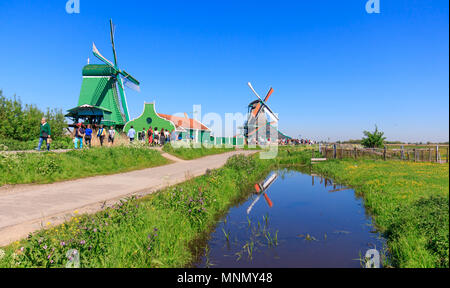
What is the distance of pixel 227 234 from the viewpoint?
603cm

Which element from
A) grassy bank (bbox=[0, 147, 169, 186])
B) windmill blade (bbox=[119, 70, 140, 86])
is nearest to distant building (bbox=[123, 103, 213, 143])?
windmill blade (bbox=[119, 70, 140, 86])

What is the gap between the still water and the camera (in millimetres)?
4750

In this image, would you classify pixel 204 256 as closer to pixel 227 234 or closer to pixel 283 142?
pixel 227 234

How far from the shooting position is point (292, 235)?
5.96 metres

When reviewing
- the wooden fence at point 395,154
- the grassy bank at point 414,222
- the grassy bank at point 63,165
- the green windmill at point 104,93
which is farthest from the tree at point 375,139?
the green windmill at point 104,93

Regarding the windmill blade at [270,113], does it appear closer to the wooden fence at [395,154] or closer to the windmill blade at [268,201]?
the wooden fence at [395,154]

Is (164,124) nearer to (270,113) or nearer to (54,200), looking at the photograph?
(270,113)

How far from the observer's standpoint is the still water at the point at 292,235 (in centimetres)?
475

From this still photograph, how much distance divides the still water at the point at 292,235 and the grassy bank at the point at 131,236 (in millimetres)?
540

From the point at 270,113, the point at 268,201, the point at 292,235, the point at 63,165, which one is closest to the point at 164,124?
the point at 63,165

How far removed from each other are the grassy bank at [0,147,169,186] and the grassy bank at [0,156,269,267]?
5646 millimetres

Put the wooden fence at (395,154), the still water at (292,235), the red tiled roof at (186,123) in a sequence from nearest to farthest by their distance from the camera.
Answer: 1. the still water at (292,235)
2. the wooden fence at (395,154)
3. the red tiled roof at (186,123)

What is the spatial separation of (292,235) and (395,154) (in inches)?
745

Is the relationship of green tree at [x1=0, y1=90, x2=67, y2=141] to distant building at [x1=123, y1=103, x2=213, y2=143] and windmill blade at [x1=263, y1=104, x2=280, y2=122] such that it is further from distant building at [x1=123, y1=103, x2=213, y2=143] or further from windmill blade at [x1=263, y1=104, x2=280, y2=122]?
windmill blade at [x1=263, y1=104, x2=280, y2=122]
